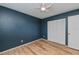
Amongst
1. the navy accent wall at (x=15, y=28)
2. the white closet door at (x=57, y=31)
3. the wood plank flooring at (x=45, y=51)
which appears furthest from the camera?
the white closet door at (x=57, y=31)

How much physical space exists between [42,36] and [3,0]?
4518 mm

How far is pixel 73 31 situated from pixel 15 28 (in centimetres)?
200

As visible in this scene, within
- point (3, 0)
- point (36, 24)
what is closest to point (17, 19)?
point (36, 24)

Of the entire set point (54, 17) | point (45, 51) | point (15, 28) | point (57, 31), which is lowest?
point (45, 51)

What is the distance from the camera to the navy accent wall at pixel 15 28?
292cm

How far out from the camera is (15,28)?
3.39m

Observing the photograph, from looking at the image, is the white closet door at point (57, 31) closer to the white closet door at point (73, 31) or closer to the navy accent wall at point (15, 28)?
the white closet door at point (73, 31)

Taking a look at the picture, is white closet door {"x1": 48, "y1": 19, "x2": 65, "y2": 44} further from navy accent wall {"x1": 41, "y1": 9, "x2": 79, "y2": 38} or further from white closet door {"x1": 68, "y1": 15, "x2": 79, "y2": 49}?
white closet door {"x1": 68, "y1": 15, "x2": 79, "y2": 49}

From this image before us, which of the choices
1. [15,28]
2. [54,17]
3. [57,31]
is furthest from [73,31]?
[15,28]

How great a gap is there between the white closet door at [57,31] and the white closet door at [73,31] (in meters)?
0.40

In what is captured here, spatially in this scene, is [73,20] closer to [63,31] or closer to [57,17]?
[63,31]

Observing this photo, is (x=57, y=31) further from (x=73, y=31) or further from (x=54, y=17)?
(x=73, y=31)

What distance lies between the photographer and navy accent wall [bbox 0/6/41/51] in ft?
9.58

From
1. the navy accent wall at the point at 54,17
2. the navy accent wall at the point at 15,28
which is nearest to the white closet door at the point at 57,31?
the navy accent wall at the point at 54,17
